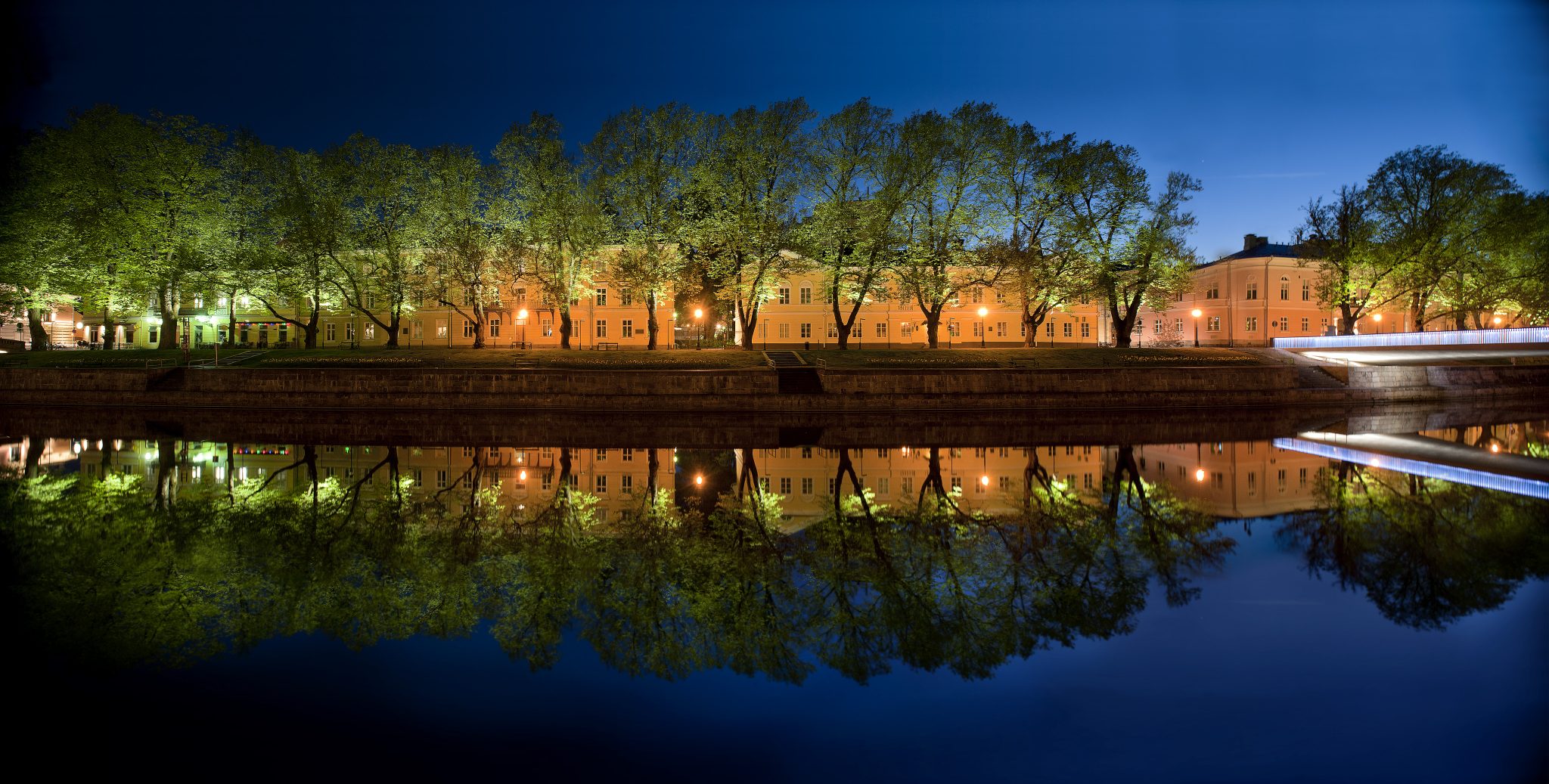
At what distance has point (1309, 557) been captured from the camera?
398 inches

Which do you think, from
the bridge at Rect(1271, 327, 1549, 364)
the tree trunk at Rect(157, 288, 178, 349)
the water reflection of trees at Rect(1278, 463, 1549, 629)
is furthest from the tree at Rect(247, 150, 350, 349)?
the bridge at Rect(1271, 327, 1549, 364)

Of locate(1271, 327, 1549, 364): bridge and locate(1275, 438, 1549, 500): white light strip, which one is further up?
locate(1271, 327, 1549, 364): bridge

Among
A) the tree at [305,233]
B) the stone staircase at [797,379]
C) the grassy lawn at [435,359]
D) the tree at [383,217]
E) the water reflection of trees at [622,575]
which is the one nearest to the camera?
the water reflection of trees at [622,575]

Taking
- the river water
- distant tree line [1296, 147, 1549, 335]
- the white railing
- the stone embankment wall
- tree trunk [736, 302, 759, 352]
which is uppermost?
distant tree line [1296, 147, 1549, 335]

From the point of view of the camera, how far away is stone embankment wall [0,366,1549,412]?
33875 millimetres

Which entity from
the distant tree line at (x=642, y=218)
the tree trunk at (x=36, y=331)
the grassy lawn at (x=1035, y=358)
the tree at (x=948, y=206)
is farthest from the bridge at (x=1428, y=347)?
the tree trunk at (x=36, y=331)

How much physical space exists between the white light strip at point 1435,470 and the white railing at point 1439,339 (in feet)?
69.1

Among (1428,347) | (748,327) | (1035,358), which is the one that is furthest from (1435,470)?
(748,327)

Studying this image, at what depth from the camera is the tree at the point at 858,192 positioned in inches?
1686

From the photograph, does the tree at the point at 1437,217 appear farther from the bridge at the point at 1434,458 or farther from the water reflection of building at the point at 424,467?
the water reflection of building at the point at 424,467

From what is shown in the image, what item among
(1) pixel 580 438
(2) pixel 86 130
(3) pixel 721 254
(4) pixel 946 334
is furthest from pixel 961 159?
(2) pixel 86 130

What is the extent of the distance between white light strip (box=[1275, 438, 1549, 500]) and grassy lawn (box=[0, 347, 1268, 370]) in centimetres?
1711

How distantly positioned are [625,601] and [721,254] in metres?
37.5

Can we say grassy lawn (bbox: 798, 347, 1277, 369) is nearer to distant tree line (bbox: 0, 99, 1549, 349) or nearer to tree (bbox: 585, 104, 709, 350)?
distant tree line (bbox: 0, 99, 1549, 349)
